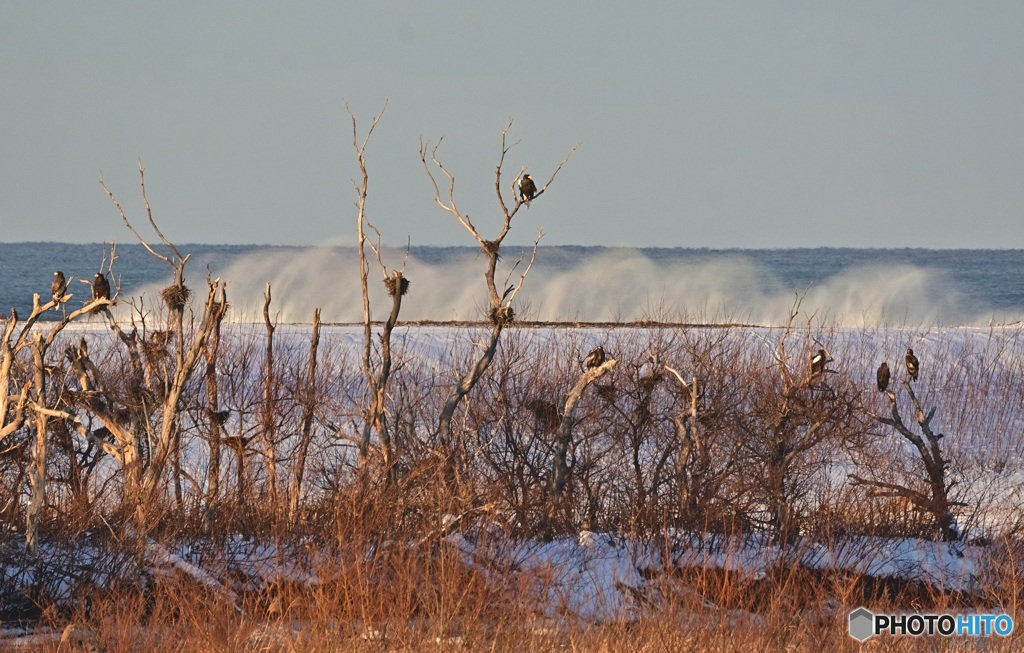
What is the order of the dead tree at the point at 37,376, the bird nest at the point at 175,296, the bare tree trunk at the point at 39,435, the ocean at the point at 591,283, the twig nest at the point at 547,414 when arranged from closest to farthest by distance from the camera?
the dead tree at the point at 37,376
the bare tree trunk at the point at 39,435
the bird nest at the point at 175,296
the twig nest at the point at 547,414
the ocean at the point at 591,283

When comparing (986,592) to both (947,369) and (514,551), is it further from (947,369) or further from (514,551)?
(947,369)

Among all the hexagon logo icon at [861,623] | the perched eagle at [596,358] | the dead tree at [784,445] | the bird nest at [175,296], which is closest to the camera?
the bird nest at [175,296]

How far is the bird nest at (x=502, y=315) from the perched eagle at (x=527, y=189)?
79 centimetres

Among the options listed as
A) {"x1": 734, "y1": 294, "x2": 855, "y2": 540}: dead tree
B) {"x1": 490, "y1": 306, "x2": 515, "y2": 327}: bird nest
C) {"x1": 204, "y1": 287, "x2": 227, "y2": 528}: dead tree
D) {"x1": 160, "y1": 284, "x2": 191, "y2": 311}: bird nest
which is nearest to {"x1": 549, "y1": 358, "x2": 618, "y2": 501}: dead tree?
{"x1": 490, "y1": 306, "x2": 515, "y2": 327}: bird nest

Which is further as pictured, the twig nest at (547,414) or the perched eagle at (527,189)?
the twig nest at (547,414)

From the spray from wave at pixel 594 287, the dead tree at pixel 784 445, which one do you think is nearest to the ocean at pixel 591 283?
the spray from wave at pixel 594 287

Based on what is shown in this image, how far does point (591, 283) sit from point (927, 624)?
1393 inches

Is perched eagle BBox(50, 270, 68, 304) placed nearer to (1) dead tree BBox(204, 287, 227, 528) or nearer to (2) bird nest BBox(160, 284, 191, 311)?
(2) bird nest BBox(160, 284, 191, 311)

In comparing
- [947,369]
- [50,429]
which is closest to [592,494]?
[50,429]

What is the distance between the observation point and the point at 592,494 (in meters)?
9.61

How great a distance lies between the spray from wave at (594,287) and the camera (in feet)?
112

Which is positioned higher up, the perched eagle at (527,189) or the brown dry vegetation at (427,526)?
the perched eagle at (527,189)

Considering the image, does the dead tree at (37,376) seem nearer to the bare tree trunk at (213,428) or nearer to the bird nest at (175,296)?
the bird nest at (175,296)

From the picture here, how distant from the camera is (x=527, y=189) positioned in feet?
24.5
